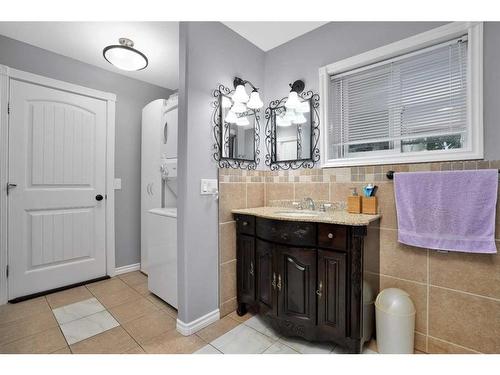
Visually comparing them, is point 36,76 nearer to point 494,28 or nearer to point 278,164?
point 278,164

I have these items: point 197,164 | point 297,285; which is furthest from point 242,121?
point 297,285

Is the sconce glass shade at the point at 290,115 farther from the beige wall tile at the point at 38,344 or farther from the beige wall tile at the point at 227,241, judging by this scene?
the beige wall tile at the point at 38,344

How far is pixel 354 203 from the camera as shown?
1591 mm

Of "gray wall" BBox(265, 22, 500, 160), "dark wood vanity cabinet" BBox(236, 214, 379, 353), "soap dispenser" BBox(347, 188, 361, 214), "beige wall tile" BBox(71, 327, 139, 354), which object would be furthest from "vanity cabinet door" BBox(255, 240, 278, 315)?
"gray wall" BBox(265, 22, 500, 160)

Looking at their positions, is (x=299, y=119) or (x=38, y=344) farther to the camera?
(x=299, y=119)

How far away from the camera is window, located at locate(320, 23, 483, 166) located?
136 cm

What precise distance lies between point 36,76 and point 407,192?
10.5ft

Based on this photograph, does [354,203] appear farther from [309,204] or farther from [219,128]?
[219,128]

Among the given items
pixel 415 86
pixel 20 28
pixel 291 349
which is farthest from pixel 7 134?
pixel 415 86

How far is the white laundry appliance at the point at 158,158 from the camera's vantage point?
7.68 feet

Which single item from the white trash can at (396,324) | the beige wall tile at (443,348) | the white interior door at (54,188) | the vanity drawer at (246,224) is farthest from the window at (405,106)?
the white interior door at (54,188)

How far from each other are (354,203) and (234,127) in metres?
1.11

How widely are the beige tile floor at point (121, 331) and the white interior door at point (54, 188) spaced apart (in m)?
0.31
